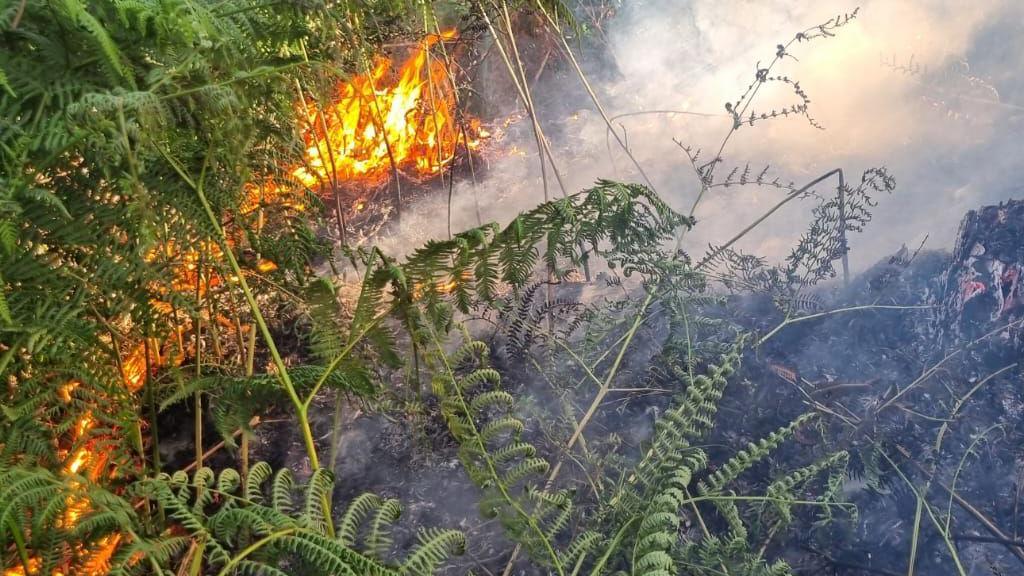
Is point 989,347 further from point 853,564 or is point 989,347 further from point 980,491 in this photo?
point 853,564

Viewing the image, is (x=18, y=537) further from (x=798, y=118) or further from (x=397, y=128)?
(x=798, y=118)

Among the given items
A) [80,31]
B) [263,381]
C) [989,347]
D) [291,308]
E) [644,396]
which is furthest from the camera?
[291,308]

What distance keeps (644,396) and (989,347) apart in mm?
984

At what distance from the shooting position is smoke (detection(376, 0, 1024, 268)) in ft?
A: 8.76

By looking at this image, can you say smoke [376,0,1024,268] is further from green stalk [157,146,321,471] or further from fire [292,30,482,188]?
green stalk [157,146,321,471]

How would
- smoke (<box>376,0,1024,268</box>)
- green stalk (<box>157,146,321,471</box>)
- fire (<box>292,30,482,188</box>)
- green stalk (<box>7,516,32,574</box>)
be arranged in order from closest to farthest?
1. green stalk (<box>7,516,32,574</box>)
2. green stalk (<box>157,146,321,471</box>)
3. smoke (<box>376,0,1024,268</box>)
4. fire (<box>292,30,482,188</box>)

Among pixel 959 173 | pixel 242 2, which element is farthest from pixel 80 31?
pixel 959 173

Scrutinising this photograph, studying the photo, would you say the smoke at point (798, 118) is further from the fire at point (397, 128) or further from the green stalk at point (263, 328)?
the green stalk at point (263, 328)

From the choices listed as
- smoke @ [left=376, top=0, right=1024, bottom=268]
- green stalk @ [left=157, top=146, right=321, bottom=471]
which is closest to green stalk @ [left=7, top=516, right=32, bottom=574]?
green stalk @ [left=157, top=146, right=321, bottom=471]

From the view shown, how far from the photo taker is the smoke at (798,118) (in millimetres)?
2670

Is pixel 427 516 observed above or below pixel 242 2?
below

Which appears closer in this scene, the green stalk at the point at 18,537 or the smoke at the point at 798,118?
the green stalk at the point at 18,537

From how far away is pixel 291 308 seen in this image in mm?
2361

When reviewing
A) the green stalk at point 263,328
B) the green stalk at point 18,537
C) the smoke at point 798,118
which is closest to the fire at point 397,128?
the smoke at point 798,118
